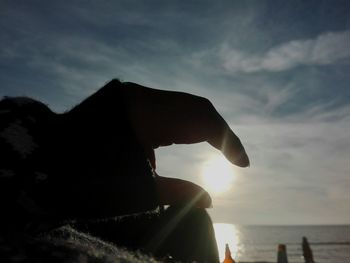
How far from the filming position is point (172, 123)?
3.59 ft

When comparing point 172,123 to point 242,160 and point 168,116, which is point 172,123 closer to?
point 168,116

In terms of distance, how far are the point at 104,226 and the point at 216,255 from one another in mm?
605

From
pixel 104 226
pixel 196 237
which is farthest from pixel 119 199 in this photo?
pixel 104 226

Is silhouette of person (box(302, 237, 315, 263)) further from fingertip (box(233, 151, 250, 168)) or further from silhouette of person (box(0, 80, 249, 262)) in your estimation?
silhouette of person (box(0, 80, 249, 262))

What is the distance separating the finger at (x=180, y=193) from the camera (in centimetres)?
111

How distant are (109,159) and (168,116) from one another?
0.22 m

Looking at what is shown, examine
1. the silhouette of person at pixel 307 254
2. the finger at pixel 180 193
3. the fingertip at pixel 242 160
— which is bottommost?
the silhouette of person at pixel 307 254

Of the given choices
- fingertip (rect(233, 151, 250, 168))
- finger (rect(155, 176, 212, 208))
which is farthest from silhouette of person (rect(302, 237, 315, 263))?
finger (rect(155, 176, 212, 208))

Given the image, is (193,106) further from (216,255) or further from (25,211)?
(25,211)

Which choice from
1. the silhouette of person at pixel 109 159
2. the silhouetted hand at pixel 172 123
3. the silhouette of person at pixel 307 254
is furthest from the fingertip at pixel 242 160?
the silhouette of person at pixel 307 254

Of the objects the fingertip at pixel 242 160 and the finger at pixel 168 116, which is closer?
the finger at pixel 168 116

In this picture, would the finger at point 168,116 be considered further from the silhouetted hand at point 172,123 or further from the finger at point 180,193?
the finger at point 180,193

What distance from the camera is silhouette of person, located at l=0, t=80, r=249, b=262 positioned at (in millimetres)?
951

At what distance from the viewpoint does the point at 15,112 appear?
101 centimetres
